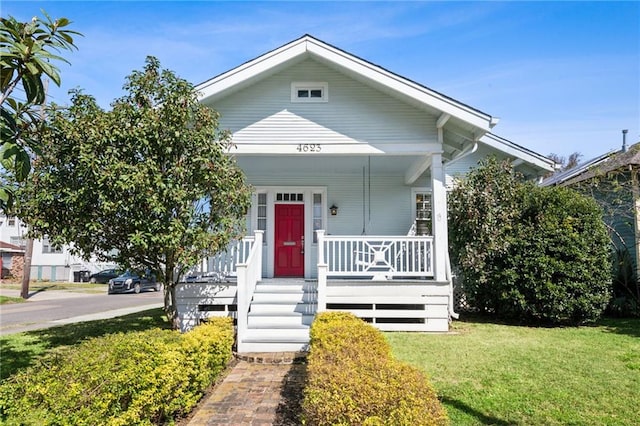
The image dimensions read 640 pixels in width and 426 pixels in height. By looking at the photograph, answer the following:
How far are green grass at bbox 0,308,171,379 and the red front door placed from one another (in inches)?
134

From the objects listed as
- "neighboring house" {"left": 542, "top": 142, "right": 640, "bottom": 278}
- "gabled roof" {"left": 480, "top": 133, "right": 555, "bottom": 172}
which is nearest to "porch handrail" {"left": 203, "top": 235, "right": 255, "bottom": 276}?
"gabled roof" {"left": 480, "top": 133, "right": 555, "bottom": 172}

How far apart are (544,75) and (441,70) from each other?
2996 millimetres

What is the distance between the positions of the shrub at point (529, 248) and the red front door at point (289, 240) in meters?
4.18

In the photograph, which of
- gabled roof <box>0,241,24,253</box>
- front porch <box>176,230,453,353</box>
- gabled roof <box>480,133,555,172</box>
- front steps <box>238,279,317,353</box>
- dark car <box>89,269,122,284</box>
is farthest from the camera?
dark car <box>89,269,122,284</box>

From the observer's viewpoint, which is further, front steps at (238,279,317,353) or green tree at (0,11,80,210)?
front steps at (238,279,317,353)

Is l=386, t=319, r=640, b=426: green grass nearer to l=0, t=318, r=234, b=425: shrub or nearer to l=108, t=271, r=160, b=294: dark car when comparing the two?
l=0, t=318, r=234, b=425: shrub

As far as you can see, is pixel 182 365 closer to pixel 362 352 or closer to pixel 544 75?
pixel 362 352

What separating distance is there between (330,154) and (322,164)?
1473 mm

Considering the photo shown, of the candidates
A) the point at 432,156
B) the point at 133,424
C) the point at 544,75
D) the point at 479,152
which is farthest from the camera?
the point at 479,152

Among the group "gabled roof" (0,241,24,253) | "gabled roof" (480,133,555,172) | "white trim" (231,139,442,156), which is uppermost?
"gabled roof" (480,133,555,172)

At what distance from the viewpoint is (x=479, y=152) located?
1276 centimetres

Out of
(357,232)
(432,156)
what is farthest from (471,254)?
(357,232)

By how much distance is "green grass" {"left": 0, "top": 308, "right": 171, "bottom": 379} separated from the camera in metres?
6.66

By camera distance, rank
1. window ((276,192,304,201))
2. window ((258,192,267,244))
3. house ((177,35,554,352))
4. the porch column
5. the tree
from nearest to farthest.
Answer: the tree, house ((177,35,554,352)), the porch column, window ((258,192,267,244)), window ((276,192,304,201))
